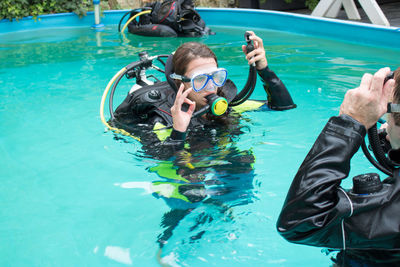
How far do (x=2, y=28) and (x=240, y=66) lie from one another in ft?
23.6

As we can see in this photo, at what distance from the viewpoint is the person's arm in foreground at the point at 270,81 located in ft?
8.52

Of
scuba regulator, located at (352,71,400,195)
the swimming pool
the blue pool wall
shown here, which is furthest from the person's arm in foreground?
the blue pool wall

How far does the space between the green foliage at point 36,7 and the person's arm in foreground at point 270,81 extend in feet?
30.0

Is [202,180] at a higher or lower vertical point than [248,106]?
lower

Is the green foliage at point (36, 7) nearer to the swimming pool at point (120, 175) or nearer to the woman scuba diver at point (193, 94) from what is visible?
the swimming pool at point (120, 175)

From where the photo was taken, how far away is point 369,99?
3.90 ft

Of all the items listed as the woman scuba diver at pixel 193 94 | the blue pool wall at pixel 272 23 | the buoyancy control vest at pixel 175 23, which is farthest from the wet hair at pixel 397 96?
the buoyancy control vest at pixel 175 23

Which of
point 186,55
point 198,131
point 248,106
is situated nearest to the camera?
point 186,55

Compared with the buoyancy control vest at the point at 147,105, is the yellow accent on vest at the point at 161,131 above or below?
below

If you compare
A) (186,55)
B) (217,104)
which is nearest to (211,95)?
(217,104)

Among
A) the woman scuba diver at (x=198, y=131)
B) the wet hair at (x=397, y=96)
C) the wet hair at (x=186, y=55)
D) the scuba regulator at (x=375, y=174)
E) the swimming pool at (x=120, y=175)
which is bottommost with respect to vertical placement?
the swimming pool at (x=120, y=175)

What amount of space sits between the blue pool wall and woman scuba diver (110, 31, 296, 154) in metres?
4.24

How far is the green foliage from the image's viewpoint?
32.7 ft

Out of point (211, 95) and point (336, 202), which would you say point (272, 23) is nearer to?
point (211, 95)
